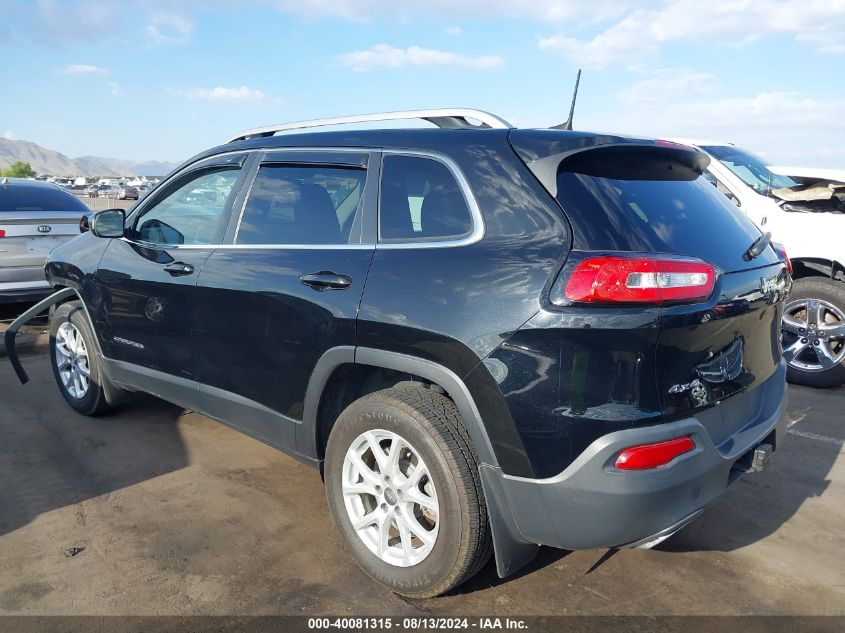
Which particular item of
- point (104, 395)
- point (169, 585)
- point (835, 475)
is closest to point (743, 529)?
point (835, 475)

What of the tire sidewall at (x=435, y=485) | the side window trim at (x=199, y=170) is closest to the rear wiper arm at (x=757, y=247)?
the tire sidewall at (x=435, y=485)

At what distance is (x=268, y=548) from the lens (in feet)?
10.4

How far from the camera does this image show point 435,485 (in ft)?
8.52

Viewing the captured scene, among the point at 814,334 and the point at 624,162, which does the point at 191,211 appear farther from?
the point at 814,334

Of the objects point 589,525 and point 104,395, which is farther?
point 104,395

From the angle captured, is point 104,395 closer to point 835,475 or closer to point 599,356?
point 599,356

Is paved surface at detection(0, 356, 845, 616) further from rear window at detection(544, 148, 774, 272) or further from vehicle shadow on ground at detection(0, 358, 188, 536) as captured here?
rear window at detection(544, 148, 774, 272)

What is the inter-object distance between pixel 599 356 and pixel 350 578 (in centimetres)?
147

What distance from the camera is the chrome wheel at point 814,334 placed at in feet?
18.5

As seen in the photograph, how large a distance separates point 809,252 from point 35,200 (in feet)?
25.3

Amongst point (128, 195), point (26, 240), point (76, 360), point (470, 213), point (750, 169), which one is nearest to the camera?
point (470, 213)

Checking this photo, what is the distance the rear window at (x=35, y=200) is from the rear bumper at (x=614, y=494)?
6.88 meters

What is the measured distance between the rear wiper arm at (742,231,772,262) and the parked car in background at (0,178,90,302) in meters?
6.42

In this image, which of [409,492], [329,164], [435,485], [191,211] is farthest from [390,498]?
[191,211]
